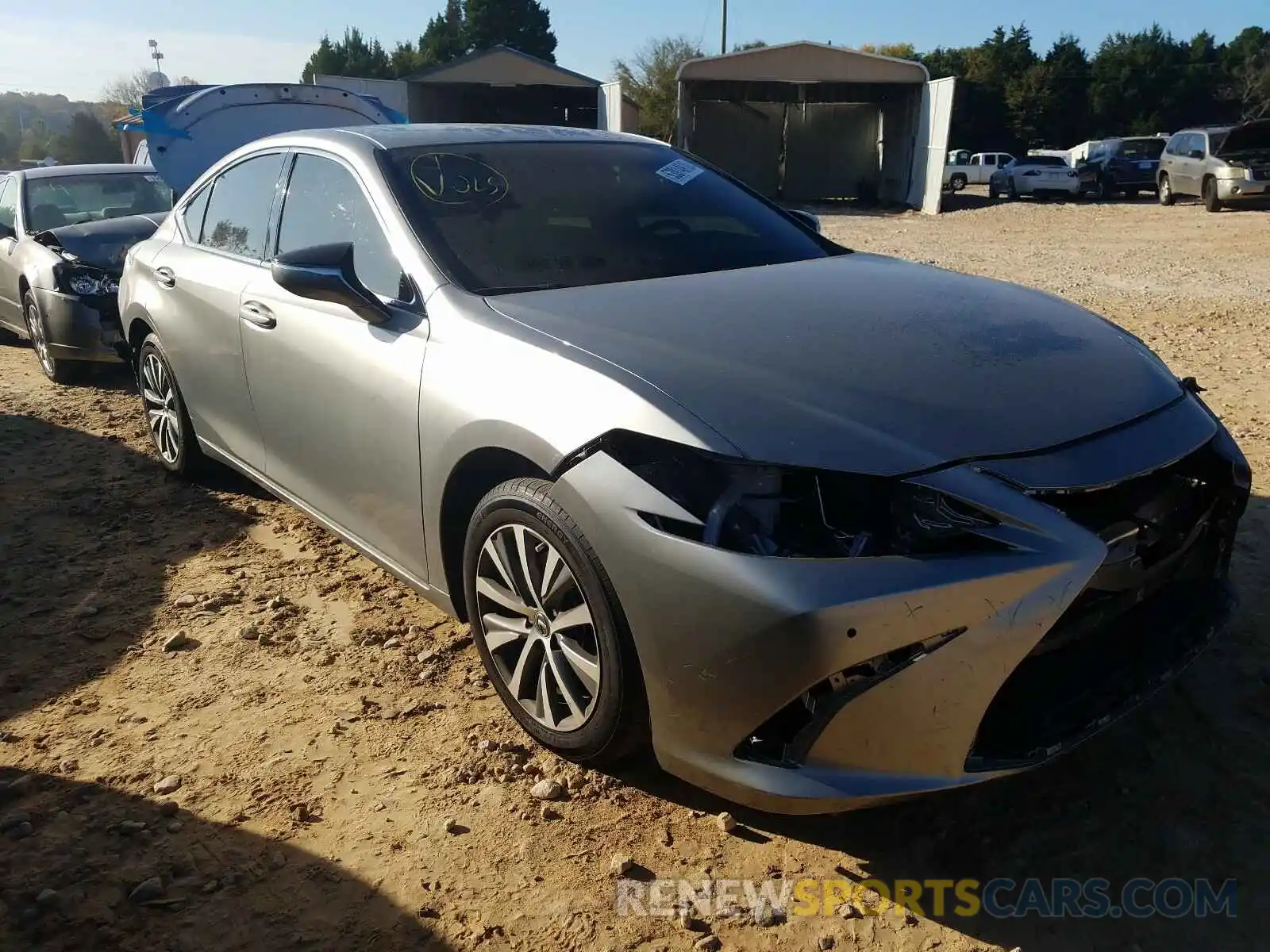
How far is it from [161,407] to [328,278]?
2.52 meters

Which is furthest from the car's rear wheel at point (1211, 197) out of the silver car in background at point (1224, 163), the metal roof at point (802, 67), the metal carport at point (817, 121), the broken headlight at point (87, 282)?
the broken headlight at point (87, 282)

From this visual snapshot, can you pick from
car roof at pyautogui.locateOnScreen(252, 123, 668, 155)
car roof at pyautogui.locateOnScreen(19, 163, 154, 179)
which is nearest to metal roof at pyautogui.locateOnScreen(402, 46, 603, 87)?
car roof at pyautogui.locateOnScreen(19, 163, 154, 179)

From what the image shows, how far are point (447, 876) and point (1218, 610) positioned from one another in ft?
6.54

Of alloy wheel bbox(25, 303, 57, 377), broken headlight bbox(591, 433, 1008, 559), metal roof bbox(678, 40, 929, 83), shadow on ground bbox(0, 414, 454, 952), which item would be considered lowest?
shadow on ground bbox(0, 414, 454, 952)

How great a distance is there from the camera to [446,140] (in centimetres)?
341

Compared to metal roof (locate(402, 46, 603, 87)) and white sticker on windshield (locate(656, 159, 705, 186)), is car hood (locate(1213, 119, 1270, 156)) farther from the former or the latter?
white sticker on windshield (locate(656, 159, 705, 186))

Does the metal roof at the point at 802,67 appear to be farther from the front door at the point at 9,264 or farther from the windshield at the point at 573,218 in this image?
the windshield at the point at 573,218

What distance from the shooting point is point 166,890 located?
7.33 feet

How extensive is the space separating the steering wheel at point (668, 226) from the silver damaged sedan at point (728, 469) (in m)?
0.02

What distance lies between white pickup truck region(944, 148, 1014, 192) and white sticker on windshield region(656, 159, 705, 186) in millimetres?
32276

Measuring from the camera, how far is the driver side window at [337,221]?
3.02 metres

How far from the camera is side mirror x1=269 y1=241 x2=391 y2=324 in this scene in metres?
2.85

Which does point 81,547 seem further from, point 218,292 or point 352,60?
point 352,60

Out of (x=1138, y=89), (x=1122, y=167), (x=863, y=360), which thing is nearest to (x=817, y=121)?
(x=1122, y=167)
